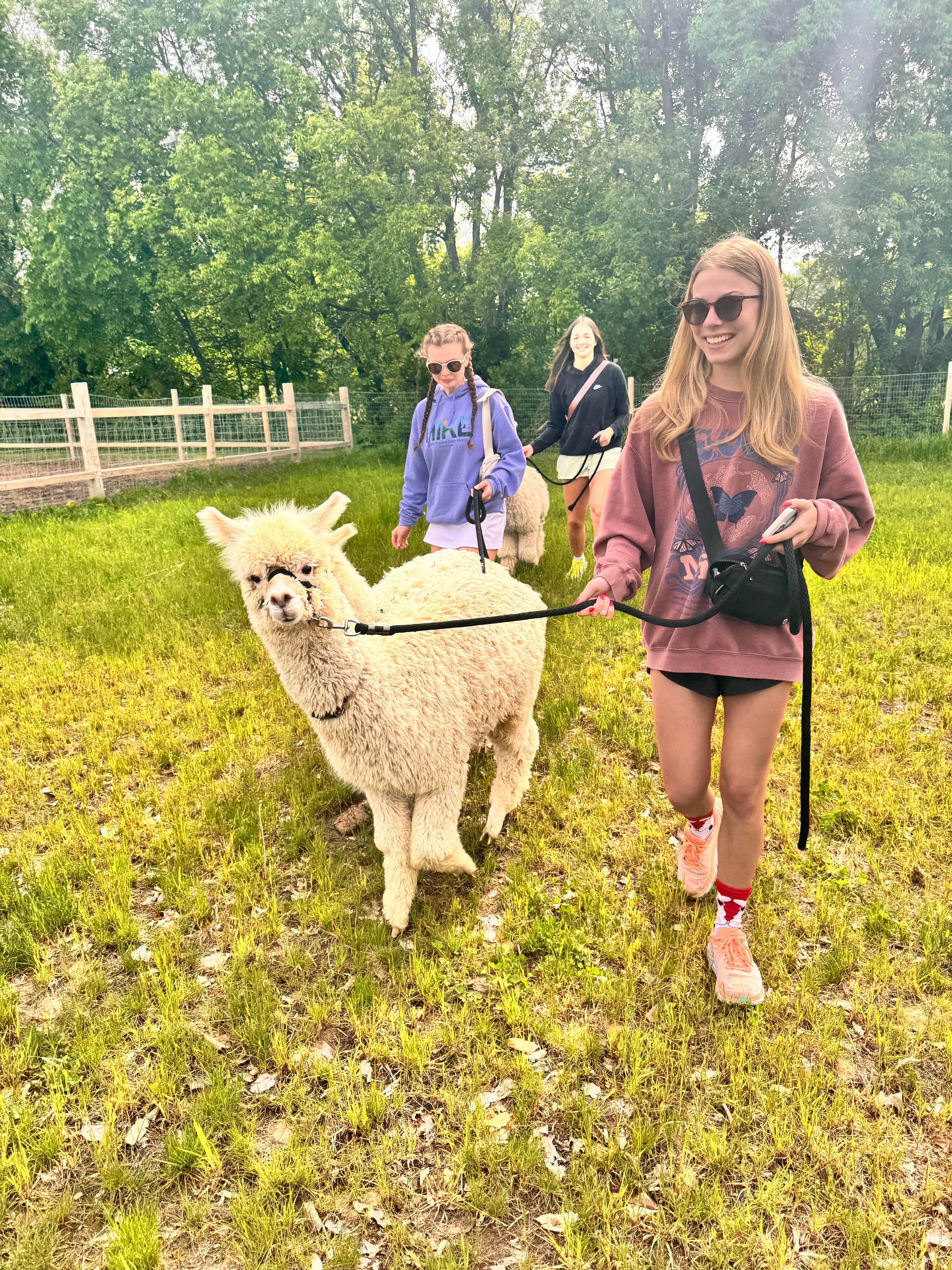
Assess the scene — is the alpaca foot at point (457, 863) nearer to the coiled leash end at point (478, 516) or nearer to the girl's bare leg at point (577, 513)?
the coiled leash end at point (478, 516)

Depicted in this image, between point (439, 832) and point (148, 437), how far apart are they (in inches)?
586

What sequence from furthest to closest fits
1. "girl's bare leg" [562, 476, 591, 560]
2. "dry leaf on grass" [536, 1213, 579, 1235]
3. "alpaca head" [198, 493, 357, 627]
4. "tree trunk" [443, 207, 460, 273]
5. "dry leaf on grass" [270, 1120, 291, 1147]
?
1. "tree trunk" [443, 207, 460, 273]
2. "girl's bare leg" [562, 476, 591, 560]
3. "alpaca head" [198, 493, 357, 627]
4. "dry leaf on grass" [270, 1120, 291, 1147]
5. "dry leaf on grass" [536, 1213, 579, 1235]

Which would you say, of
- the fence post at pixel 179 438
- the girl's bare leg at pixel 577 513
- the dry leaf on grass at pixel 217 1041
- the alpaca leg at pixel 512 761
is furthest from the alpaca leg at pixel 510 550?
the fence post at pixel 179 438

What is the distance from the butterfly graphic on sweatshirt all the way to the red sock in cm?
137

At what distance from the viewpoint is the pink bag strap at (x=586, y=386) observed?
6742 millimetres

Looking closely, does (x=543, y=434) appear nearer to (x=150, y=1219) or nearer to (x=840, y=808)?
(x=840, y=808)

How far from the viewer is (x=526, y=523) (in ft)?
25.5

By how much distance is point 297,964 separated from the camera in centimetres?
303

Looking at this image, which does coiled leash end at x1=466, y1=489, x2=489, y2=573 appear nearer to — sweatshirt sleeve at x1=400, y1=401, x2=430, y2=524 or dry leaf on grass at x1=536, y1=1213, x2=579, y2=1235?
sweatshirt sleeve at x1=400, y1=401, x2=430, y2=524

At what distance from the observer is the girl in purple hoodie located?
4500mm

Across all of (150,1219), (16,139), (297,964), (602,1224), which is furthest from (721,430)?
(16,139)

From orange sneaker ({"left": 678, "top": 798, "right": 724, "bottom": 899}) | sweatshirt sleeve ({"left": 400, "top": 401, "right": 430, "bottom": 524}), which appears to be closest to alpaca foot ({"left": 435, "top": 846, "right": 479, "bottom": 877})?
orange sneaker ({"left": 678, "top": 798, "right": 724, "bottom": 899})

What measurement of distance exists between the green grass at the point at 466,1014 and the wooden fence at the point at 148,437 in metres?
9.32

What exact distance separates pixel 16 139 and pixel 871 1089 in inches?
1352
